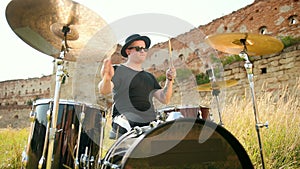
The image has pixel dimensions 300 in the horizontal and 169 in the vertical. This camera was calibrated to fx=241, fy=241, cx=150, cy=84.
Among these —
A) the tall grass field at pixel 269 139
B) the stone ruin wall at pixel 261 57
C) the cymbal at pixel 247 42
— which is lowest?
the tall grass field at pixel 269 139

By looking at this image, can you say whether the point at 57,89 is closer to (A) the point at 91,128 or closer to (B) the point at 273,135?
(A) the point at 91,128

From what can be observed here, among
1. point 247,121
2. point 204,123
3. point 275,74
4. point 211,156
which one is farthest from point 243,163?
point 275,74

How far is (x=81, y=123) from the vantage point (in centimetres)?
219

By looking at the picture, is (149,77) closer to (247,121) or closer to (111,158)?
(111,158)

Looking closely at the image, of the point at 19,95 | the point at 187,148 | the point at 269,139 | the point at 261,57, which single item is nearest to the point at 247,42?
the point at 269,139

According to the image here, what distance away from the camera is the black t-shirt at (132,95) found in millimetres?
2045

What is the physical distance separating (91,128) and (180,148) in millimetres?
1146

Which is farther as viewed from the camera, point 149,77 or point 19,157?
point 19,157

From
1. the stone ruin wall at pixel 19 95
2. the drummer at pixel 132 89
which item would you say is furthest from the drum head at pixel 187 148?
the stone ruin wall at pixel 19 95

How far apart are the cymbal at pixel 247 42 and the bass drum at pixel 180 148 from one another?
1107 millimetres

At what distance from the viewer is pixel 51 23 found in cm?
197

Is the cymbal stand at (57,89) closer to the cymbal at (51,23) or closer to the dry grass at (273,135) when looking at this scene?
the cymbal at (51,23)

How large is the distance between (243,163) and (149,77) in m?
1.21

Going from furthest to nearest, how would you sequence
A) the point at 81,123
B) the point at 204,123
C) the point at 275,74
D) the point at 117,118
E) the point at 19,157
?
the point at 275,74, the point at 19,157, the point at 81,123, the point at 117,118, the point at 204,123
